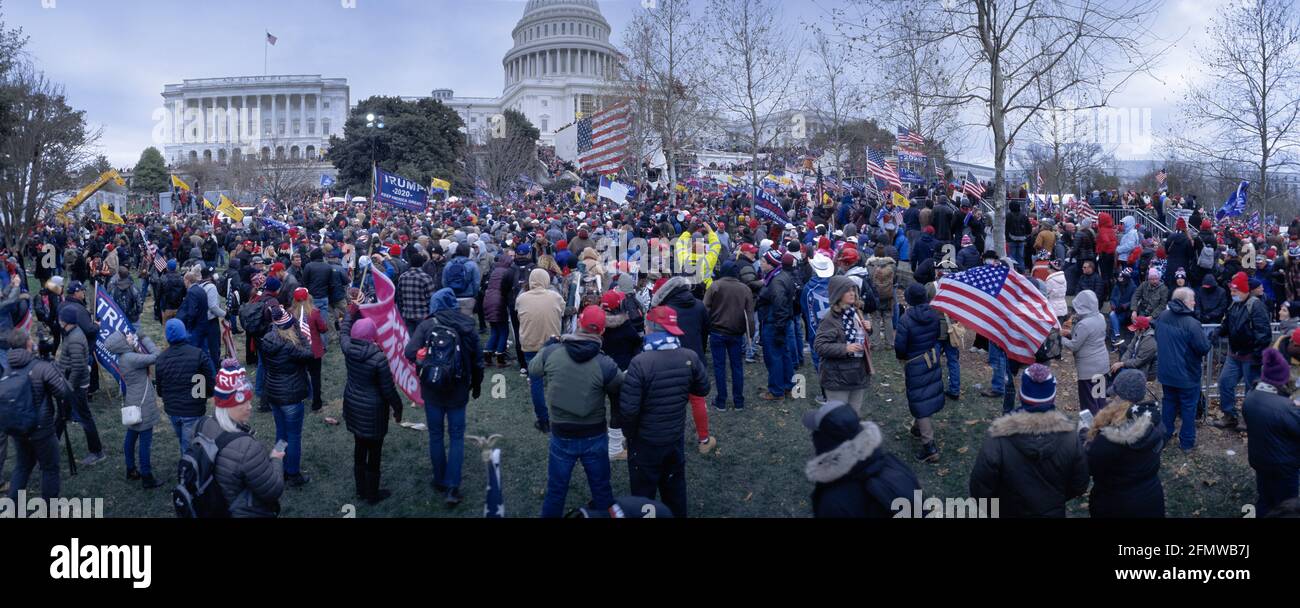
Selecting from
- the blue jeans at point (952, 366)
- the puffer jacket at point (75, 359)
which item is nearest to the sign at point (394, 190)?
the puffer jacket at point (75, 359)

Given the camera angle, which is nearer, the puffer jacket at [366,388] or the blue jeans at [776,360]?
the puffer jacket at [366,388]

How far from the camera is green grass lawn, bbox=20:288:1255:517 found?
6879 mm

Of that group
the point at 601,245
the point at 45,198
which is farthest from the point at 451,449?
the point at 45,198

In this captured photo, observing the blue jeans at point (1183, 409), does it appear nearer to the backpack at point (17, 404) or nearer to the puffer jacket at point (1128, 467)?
the puffer jacket at point (1128, 467)

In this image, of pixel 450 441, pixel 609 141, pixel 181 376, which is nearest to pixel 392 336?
pixel 450 441

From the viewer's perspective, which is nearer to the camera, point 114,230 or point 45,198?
point 45,198

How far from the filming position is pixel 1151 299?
10383 millimetres

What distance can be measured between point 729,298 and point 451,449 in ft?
12.4

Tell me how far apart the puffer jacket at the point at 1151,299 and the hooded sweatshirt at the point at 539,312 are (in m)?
8.21

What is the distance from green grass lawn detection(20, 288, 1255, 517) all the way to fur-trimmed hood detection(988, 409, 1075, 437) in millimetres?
2454

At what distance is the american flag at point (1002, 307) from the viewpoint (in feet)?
25.3

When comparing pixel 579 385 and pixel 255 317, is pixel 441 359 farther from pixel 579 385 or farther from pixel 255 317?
pixel 255 317

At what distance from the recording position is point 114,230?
24.9 metres
